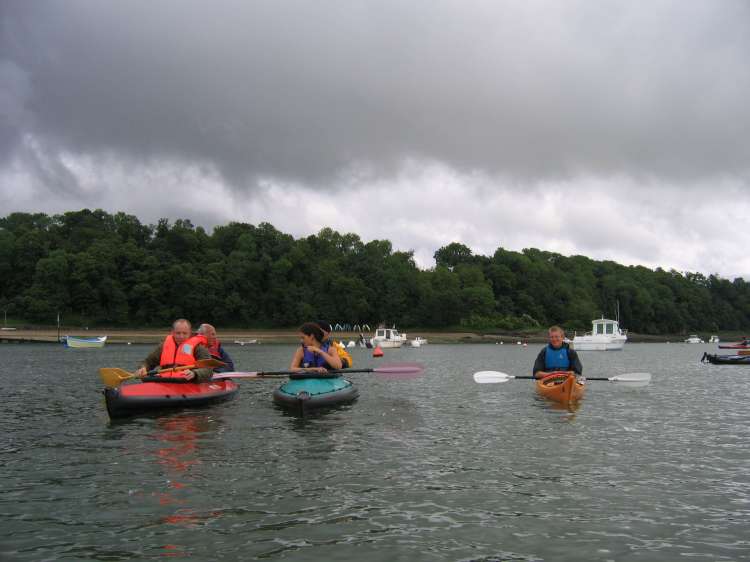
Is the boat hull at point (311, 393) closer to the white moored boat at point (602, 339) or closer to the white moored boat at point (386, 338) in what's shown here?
the white moored boat at point (386, 338)

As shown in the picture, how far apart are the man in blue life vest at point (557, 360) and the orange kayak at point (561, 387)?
0.23 metres

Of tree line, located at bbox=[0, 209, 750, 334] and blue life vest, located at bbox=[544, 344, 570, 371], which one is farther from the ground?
tree line, located at bbox=[0, 209, 750, 334]

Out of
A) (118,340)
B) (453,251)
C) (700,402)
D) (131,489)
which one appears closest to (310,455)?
(131,489)

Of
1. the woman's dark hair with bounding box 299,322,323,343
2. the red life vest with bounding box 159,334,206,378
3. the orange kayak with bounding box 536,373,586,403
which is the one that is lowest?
the orange kayak with bounding box 536,373,586,403

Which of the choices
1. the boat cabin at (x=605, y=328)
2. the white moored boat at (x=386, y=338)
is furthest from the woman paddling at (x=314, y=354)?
the boat cabin at (x=605, y=328)

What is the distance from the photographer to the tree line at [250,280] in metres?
114

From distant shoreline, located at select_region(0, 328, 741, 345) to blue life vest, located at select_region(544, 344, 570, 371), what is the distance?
83.3m

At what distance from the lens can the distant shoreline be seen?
313ft

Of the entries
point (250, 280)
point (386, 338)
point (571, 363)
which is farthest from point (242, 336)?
point (571, 363)

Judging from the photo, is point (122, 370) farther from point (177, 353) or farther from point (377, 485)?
point (377, 485)

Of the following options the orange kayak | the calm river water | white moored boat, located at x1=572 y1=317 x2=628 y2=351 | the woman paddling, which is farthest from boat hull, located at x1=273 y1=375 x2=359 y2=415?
white moored boat, located at x1=572 y1=317 x2=628 y2=351

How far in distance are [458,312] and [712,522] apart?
409 ft

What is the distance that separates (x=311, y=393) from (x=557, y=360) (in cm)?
784

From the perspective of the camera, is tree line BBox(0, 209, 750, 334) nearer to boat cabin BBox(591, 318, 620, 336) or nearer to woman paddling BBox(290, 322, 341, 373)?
boat cabin BBox(591, 318, 620, 336)
